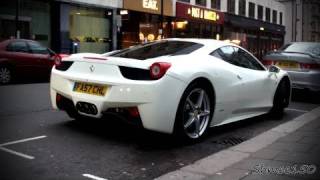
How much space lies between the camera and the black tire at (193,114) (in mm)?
5262

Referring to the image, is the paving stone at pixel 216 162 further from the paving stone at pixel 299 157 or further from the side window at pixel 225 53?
the side window at pixel 225 53

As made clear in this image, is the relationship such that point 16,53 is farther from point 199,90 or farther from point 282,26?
point 282,26

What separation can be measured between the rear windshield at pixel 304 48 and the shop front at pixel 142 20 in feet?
55.6

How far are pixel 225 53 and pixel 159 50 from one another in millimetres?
980

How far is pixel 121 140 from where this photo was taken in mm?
5430

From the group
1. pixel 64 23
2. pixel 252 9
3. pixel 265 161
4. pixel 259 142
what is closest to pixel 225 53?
pixel 259 142

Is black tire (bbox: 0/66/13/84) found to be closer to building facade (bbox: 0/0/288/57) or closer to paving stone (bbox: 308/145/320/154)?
building facade (bbox: 0/0/288/57)

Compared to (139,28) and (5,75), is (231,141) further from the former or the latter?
(139,28)

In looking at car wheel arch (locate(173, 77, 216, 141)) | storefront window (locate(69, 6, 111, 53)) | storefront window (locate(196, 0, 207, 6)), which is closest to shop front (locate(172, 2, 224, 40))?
storefront window (locate(196, 0, 207, 6))

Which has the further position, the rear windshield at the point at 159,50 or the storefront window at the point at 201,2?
the storefront window at the point at 201,2

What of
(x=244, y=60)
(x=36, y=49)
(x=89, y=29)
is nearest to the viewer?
(x=244, y=60)

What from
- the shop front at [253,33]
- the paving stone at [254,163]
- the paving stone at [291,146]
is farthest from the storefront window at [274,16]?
the paving stone at [254,163]

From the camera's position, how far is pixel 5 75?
40.8ft

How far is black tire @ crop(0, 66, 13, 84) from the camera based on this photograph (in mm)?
12344
